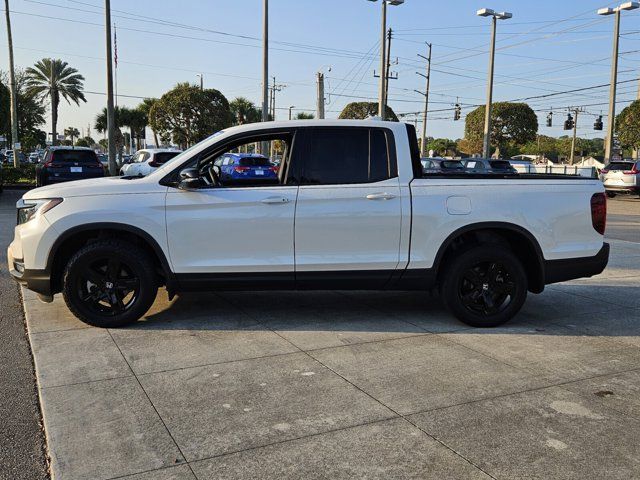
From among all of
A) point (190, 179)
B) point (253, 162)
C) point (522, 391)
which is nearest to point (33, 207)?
Answer: point (190, 179)

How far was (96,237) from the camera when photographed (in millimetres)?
5414

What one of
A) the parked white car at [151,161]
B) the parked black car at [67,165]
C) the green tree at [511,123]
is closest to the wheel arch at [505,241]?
the parked white car at [151,161]

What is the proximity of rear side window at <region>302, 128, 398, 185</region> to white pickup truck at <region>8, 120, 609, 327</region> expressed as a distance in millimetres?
10

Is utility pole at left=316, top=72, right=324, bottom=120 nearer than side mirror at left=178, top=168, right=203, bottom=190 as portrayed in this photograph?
No

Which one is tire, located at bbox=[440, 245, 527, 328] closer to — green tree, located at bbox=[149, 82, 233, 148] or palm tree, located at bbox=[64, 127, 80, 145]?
green tree, located at bbox=[149, 82, 233, 148]

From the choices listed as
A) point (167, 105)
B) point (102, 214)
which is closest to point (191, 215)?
point (102, 214)

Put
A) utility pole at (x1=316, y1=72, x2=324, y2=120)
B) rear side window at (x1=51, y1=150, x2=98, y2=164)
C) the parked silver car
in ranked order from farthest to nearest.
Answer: the parked silver car < utility pole at (x1=316, y1=72, x2=324, y2=120) < rear side window at (x1=51, y1=150, x2=98, y2=164)

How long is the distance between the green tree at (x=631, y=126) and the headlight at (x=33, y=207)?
40.8m

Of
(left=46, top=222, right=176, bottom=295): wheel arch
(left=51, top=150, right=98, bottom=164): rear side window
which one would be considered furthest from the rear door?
(left=51, top=150, right=98, bottom=164): rear side window

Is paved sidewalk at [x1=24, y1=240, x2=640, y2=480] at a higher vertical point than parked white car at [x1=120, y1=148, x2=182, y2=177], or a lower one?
lower

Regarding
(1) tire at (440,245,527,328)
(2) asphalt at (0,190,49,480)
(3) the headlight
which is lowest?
(2) asphalt at (0,190,49,480)

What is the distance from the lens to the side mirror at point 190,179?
515 centimetres

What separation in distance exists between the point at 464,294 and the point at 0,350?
4.07m

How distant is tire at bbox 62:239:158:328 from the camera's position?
A: 206 inches
